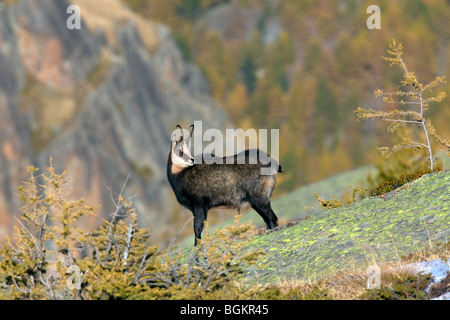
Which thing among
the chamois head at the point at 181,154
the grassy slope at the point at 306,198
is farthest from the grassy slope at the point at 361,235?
the grassy slope at the point at 306,198

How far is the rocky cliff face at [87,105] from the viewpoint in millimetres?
89000

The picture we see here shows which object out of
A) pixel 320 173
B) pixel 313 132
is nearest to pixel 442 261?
pixel 320 173

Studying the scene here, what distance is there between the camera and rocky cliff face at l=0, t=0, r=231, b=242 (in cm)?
8900

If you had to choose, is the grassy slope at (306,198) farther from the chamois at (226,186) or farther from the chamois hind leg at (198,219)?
the chamois hind leg at (198,219)

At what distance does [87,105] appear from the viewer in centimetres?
9981

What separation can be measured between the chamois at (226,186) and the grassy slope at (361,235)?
4.20 ft

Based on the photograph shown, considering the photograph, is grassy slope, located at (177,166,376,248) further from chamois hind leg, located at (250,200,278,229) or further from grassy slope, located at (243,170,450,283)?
grassy slope, located at (243,170,450,283)

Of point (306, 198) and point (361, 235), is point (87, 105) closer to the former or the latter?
point (306, 198)

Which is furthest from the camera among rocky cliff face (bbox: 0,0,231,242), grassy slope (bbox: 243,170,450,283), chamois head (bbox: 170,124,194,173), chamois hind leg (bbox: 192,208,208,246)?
rocky cliff face (bbox: 0,0,231,242)

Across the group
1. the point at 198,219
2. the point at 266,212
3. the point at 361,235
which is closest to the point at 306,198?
the point at 266,212

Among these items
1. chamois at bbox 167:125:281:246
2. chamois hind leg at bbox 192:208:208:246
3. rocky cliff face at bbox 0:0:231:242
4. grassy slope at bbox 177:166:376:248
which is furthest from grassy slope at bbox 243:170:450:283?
rocky cliff face at bbox 0:0:231:242

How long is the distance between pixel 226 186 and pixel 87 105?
8944 cm

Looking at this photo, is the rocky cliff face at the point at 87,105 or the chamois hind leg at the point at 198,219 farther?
the rocky cliff face at the point at 87,105

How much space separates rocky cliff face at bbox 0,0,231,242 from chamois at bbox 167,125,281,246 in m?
65.3
